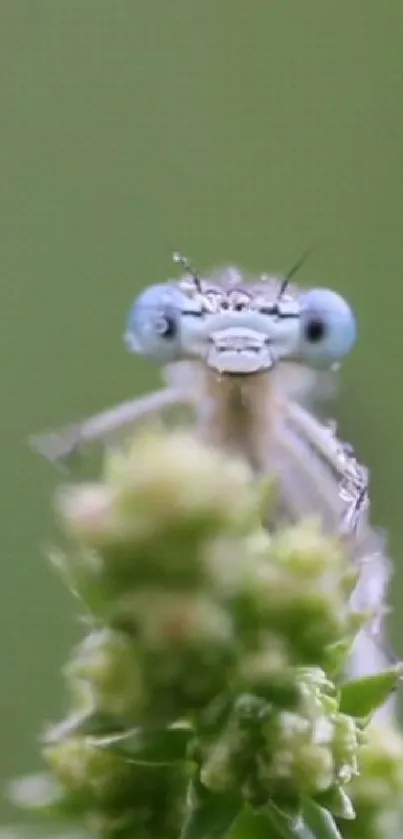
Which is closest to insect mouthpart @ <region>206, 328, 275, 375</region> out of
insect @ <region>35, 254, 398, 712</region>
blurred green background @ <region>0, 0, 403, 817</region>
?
insect @ <region>35, 254, 398, 712</region>

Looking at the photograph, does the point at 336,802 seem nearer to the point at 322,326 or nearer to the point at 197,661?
the point at 197,661

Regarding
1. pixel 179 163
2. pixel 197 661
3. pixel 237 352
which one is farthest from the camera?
pixel 179 163

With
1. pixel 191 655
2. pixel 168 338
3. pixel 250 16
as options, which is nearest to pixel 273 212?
pixel 250 16

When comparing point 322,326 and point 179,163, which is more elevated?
point 179,163

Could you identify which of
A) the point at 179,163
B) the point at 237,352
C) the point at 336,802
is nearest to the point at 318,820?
the point at 336,802

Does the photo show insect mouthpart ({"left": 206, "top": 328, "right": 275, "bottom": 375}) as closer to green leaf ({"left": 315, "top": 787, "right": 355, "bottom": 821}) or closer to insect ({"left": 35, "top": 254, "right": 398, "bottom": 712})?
insect ({"left": 35, "top": 254, "right": 398, "bottom": 712})

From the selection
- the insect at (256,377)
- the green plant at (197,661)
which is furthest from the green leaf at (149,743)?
the insect at (256,377)

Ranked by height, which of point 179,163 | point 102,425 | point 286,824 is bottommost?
point 286,824
